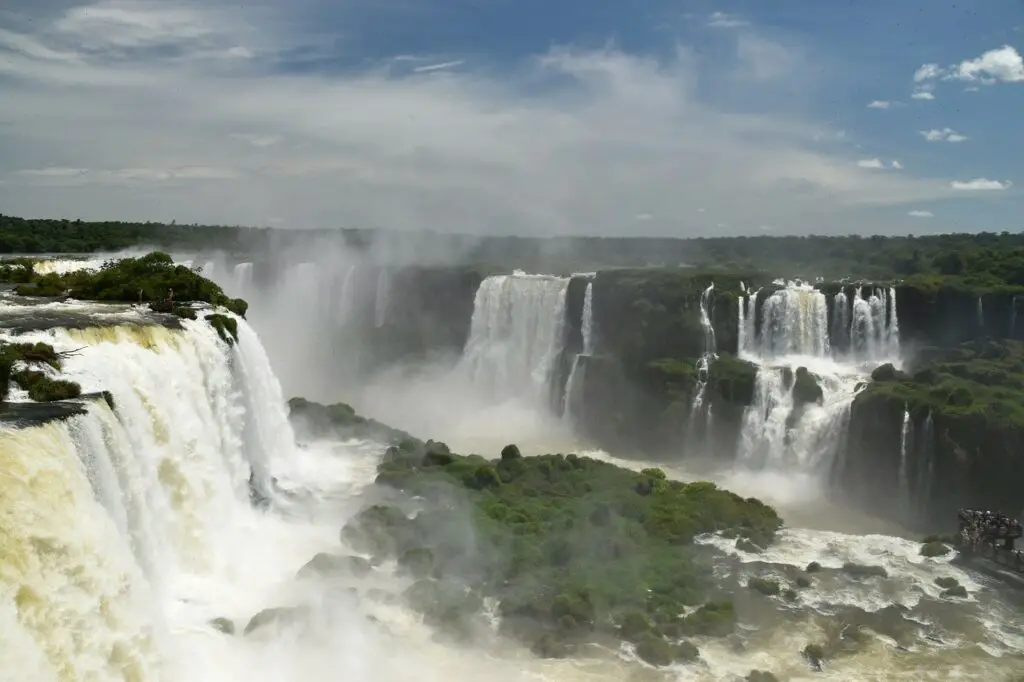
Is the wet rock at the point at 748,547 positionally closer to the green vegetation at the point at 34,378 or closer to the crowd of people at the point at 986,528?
the crowd of people at the point at 986,528

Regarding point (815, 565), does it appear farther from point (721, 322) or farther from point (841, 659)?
point (721, 322)

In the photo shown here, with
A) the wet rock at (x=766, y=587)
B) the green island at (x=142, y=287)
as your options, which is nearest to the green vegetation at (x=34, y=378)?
the green island at (x=142, y=287)

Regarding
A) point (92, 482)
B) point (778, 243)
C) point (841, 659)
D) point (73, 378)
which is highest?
point (778, 243)

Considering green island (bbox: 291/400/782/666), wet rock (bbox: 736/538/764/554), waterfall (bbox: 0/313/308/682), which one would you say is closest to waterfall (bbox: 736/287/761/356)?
green island (bbox: 291/400/782/666)

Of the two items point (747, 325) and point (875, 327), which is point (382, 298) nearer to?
point (747, 325)

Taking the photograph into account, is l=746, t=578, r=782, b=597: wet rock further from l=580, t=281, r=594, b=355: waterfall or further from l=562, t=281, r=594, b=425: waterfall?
l=580, t=281, r=594, b=355: waterfall

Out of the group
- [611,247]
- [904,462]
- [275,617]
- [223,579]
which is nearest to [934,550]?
[904,462]

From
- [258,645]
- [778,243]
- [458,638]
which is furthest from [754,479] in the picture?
[778,243]
